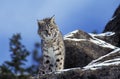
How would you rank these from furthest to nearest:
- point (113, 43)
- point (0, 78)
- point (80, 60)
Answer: point (113, 43), point (80, 60), point (0, 78)

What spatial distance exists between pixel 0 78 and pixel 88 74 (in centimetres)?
860

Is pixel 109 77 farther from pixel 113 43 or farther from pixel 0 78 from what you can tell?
pixel 113 43

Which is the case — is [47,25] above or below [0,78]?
above

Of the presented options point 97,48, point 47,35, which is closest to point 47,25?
point 47,35

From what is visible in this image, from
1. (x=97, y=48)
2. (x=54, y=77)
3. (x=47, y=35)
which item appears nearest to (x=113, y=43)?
(x=97, y=48)

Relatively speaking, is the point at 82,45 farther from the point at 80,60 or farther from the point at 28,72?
the point at 28,72

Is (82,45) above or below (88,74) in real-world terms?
above

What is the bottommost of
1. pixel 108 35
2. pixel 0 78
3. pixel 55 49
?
pixel 0 78

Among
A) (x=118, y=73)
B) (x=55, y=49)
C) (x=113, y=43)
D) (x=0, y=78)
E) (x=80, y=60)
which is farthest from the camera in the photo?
(x=113, y=43)

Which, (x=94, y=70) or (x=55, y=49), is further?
(x=55, y=49)

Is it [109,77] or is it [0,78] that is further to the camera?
[109,77]

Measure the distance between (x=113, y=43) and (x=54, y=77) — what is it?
20.4 m

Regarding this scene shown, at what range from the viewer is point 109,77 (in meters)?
20.4

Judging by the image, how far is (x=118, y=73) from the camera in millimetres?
20375
